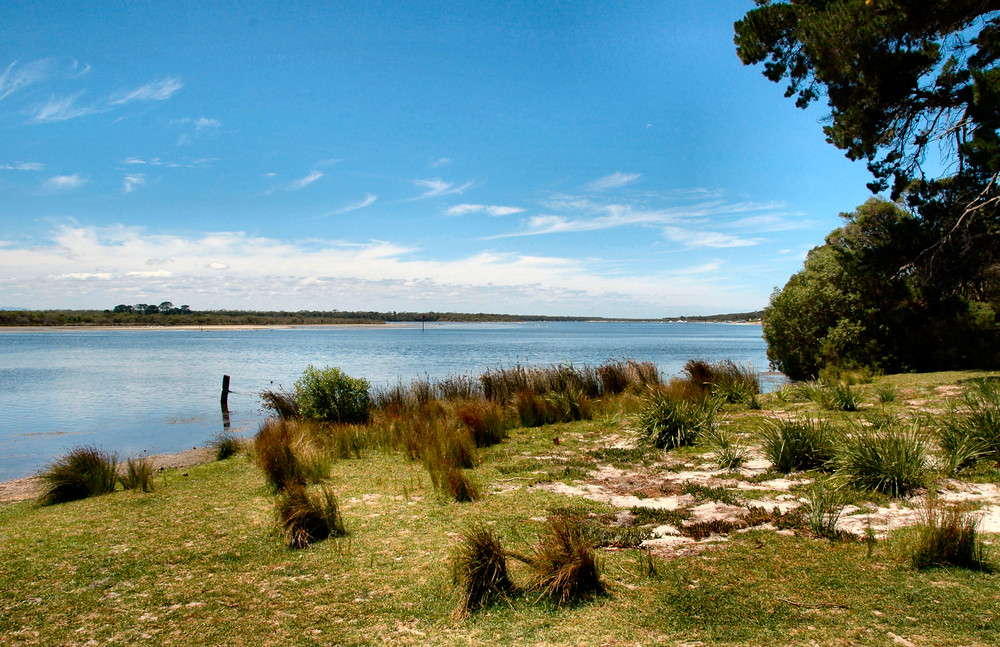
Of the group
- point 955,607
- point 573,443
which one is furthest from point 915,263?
point 955,607

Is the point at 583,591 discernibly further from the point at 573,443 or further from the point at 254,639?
the point at 573,443

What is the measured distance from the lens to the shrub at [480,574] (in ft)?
12.2

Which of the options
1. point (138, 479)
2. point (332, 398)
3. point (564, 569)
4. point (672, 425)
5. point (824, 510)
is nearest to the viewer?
point (564, 569)

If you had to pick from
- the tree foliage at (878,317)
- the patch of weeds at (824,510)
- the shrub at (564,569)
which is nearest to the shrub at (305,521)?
the shrub at (564,569)

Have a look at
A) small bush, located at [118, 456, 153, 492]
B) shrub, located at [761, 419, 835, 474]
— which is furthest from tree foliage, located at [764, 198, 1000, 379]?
small bush, located at [118, 456, 153, 492]

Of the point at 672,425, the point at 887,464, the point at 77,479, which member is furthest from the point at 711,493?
the point at 77,479

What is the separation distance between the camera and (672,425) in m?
8.55

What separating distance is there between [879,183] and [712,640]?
13.2m

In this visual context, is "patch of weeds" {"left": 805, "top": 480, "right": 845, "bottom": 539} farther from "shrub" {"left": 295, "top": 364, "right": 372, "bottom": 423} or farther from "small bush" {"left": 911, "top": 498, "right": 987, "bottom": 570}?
"shrub" {"left": 295, "top": 364, "right": 372, "bottom": 423}

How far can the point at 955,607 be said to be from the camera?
324 centimetres

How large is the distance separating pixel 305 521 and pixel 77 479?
4212mm

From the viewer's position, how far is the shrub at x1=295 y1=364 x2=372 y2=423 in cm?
1241

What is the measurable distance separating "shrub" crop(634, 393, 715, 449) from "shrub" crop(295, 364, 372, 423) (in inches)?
247

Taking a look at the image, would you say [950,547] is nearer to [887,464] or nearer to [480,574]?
[887,464]
